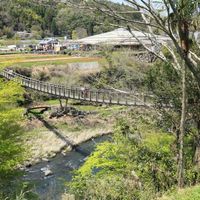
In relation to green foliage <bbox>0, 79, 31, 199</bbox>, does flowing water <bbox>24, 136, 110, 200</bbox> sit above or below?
below

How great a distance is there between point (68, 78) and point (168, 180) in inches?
1253

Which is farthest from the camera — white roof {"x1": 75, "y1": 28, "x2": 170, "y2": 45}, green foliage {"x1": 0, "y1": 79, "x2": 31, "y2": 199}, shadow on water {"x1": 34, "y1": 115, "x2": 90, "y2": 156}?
shadow on water {"x1": 34, "y1": 115, "x2": 90, "y2": 156}

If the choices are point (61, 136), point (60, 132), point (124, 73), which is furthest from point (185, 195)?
point (60, 132)

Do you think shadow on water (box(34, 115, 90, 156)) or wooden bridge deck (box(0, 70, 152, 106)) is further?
shadow on water (box(34, 115, 90, 156))

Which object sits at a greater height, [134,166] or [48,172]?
[134,166]

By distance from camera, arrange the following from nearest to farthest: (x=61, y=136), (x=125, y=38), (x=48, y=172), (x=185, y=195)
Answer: (x=185, y=195)
(x=125, y=38)
(x=48, y=172)
(x=61, y=136)

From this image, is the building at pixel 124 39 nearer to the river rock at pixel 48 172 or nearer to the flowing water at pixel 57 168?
the flowing water at pixel 57 168

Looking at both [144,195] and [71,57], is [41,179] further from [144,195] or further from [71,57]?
[71,57]

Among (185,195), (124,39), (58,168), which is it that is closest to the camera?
(185,195)

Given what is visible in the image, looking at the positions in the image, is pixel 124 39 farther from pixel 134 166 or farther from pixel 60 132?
pixel 60 132

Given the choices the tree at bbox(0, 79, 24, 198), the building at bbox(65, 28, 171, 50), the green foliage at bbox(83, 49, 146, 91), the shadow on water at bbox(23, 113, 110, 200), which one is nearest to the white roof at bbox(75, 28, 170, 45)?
the building at bbox(65, 28, 171, 50)

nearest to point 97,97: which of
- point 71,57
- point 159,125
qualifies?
point 159,125

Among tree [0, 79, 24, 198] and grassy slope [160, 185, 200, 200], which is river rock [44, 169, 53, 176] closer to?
tree [0, 79, 24, 198]

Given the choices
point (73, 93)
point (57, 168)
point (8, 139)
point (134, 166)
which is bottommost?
point (57, 168)
